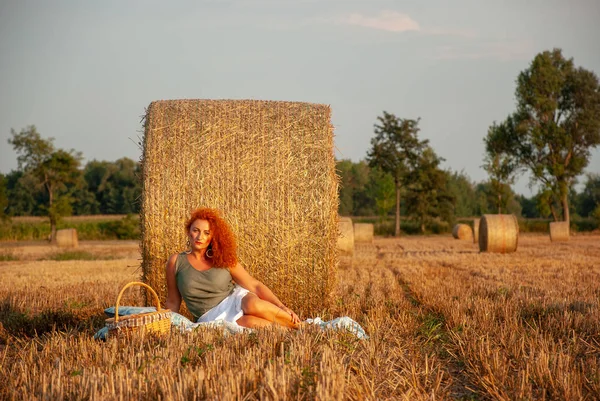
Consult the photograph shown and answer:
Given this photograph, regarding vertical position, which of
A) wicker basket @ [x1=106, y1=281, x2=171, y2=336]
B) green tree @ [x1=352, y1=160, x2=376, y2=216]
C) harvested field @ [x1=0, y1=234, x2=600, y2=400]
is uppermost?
green tree @ [x1=352, y1=160, x2=376, y2=216]

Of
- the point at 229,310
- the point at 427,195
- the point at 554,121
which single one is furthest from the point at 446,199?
the point at 229,310

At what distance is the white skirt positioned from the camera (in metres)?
5.74

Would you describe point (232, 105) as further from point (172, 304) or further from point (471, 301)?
point (471, 301)

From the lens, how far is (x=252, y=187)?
6969mm

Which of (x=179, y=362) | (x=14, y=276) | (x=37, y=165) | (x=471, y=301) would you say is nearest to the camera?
(x=179, y=362)

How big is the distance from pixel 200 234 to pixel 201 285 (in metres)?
0.50

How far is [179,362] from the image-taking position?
3746mm

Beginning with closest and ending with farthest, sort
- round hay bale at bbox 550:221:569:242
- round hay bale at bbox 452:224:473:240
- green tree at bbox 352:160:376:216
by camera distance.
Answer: round hay bale at bbox 550:221:569:242 → round hay bale at bbox 452:224:473:240 → green tree at bbox 352:160:376:216

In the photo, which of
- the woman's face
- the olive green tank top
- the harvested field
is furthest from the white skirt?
the harvested field

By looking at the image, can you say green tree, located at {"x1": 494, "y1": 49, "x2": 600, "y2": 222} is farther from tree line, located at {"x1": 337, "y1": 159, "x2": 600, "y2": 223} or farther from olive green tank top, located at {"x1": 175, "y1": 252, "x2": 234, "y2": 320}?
olive green tank top, located at {"x1": 175, "y1": 252, "x2": 234, "y2": 320}

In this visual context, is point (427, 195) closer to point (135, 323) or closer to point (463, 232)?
point (463, 232)

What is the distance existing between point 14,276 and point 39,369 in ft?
28.3

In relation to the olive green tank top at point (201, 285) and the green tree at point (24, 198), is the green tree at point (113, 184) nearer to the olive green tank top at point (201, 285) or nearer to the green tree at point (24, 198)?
the green tree at point (24, 198)

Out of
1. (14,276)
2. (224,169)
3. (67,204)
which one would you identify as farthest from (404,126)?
(224,169)
